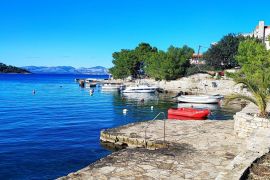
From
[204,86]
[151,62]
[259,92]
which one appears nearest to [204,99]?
[204,86]

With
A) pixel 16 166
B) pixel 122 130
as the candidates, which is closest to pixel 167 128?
pixel 122 130

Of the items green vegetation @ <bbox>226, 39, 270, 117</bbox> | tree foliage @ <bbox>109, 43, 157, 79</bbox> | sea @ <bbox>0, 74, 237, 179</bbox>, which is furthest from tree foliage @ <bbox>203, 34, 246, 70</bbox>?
sea @ <bbox>0, 74, 237, 179</bbox>

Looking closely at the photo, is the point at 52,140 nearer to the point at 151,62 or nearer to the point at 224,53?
the point at 224,53

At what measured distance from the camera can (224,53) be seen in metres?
88.5

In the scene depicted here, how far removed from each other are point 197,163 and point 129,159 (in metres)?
3.05

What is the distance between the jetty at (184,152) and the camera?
Answer: 12797 mm

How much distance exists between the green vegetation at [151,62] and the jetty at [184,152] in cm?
6313

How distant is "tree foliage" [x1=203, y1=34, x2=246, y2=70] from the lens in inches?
3494

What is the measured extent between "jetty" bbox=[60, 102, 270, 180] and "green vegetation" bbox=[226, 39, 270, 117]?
1.26m

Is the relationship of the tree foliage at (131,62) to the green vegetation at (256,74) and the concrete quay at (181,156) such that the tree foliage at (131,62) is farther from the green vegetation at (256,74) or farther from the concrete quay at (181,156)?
the concrete quay at (181,156)

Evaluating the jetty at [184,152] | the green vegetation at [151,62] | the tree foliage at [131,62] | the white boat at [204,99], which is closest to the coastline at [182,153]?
the jetty at [184,152]

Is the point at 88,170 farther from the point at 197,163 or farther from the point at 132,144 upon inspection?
the point at 132,144

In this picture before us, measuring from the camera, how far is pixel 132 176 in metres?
12.8

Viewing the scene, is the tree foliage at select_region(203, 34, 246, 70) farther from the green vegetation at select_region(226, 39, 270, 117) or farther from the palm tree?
the palm tree
